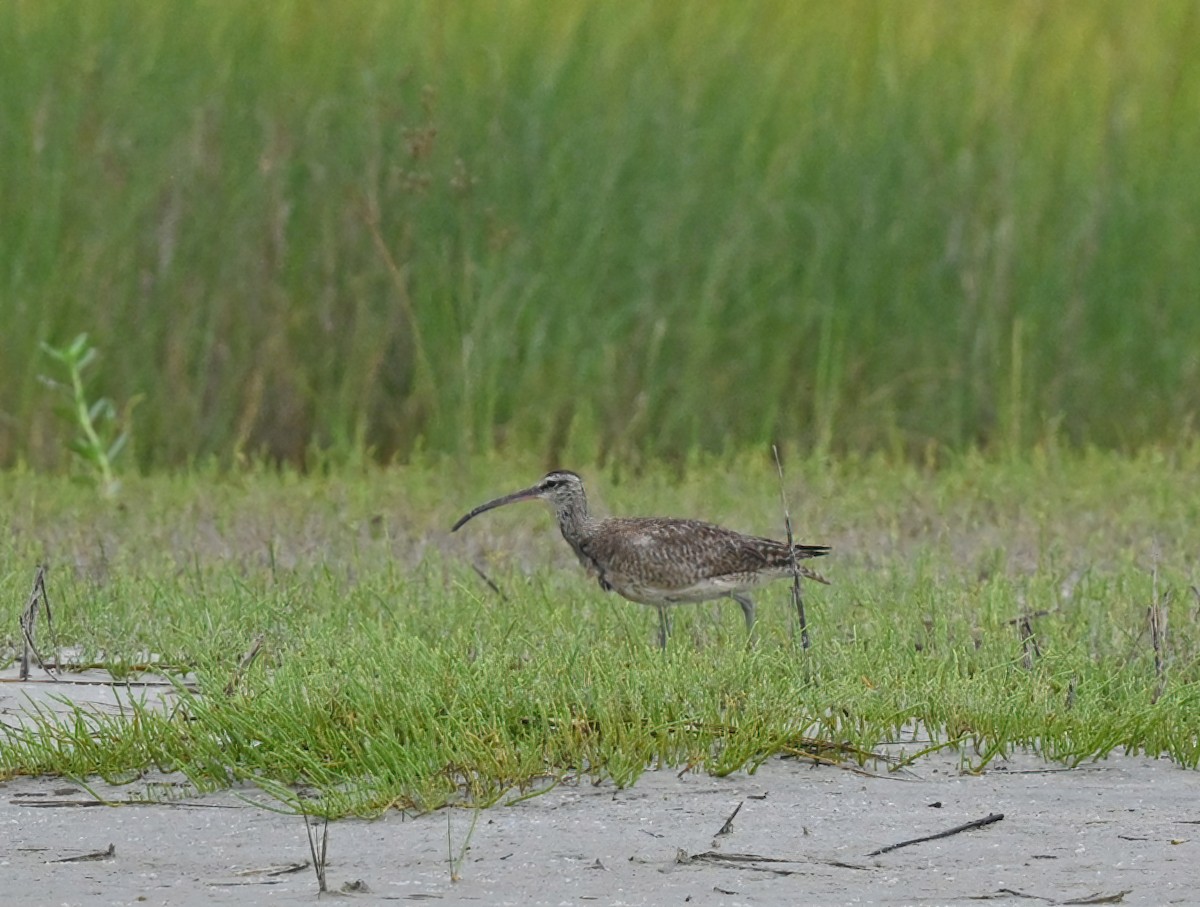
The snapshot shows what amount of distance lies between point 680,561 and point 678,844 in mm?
2185

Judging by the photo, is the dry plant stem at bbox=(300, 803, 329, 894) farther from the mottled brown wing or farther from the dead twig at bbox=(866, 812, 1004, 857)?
the mottled brown wing

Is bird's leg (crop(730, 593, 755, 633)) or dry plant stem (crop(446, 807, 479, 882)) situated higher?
dry plant stem (crop(446, 807, 479, 882))

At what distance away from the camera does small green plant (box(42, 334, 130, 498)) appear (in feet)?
A: 32.5

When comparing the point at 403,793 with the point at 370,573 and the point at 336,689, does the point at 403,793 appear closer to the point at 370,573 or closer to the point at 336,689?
the point at 336,689

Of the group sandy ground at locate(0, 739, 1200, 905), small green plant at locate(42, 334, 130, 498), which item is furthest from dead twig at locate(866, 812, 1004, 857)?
small green plant at locate(42, 334, 130, 498)

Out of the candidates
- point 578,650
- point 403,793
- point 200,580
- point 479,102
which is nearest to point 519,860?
point 403,793

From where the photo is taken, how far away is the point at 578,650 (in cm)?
593

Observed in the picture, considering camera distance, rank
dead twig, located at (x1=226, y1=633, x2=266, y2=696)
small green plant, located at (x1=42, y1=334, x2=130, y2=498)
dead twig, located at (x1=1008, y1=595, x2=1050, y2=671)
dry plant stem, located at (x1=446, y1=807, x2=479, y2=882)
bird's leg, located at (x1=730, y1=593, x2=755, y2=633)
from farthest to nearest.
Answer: small green plant, located at (x1=42, y1=334, x2=130, y2=498) → bird's leg, located at (x1=730, y1=593, x2=755, y2=633) → dead twig, located at (x1=1008, y1=595, x2=1050, y2=671) → dead twig, located at (x1=226, y1=633, x2=266, y2=696) → dry plant stem, located at (x1=446, y1=807, x2=479, y2=882)

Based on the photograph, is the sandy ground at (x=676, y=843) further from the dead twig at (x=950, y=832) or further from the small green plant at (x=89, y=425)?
the small green plant at (x=89, y=425)

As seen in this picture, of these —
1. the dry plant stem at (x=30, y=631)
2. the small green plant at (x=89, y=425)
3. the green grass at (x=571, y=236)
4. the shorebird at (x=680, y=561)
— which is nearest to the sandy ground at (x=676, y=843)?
the dry plant stem at (x=30, y=631)

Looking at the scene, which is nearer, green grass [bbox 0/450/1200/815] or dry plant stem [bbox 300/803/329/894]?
dry plant stem [bbox 300/803/329/894]

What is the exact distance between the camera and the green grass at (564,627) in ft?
17.2

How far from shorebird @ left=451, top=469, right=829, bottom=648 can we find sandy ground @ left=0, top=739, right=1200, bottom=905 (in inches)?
60.4

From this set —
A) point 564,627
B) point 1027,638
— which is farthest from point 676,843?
point 564,627
